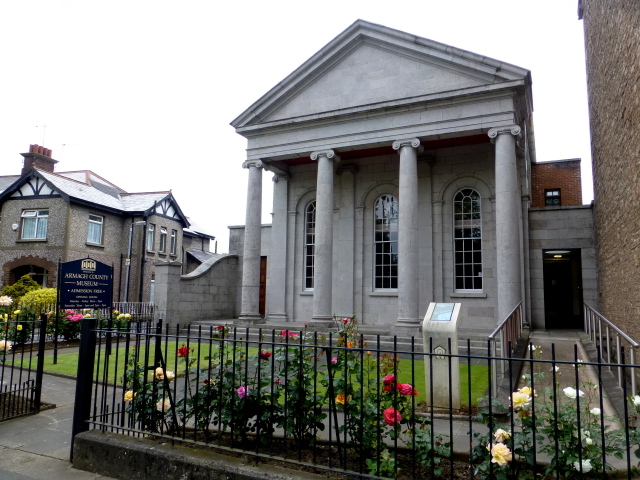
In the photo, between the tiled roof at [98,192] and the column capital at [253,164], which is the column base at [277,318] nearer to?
the column capital at [253,164]

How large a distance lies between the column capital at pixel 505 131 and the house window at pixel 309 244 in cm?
742

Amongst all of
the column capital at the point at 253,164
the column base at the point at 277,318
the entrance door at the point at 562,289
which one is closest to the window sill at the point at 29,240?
the column capital at the point at 253,164

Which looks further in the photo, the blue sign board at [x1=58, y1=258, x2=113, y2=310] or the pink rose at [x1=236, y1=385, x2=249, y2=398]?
the blue sign board at [x1=58, y1=258, x2=113, y2=310]

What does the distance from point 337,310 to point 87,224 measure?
1839cm

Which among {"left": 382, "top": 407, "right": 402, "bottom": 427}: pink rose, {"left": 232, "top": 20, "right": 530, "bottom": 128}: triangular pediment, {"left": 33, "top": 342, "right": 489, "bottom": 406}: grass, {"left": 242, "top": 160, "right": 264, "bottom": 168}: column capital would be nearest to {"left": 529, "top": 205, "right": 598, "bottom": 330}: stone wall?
{"left": 232, "top": 20, "right": 530, "bottom": 128}: triangular pediment

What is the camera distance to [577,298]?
829 inches

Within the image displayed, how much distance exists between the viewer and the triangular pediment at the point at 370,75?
1480 centimetres

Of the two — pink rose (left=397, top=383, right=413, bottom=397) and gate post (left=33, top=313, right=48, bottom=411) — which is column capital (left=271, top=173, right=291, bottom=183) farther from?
pink rose (left=397, top=383, right=413, bottom=397)

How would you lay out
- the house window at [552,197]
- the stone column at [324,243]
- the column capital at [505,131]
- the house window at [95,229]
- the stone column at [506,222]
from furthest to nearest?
1. the house window at [95,229]
2. the house window at [552,197]
3. the stone column at [324,243]
4. the column capital at [505,131]
5. the stone column at [506,222]

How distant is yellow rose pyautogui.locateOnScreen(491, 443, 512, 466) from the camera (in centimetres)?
365

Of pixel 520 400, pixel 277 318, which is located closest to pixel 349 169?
pixel 277 318

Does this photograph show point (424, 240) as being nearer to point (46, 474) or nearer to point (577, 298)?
point (577, 298)

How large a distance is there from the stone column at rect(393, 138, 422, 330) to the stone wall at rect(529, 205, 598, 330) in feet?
14.8

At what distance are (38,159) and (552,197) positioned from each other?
30161 millimetres
